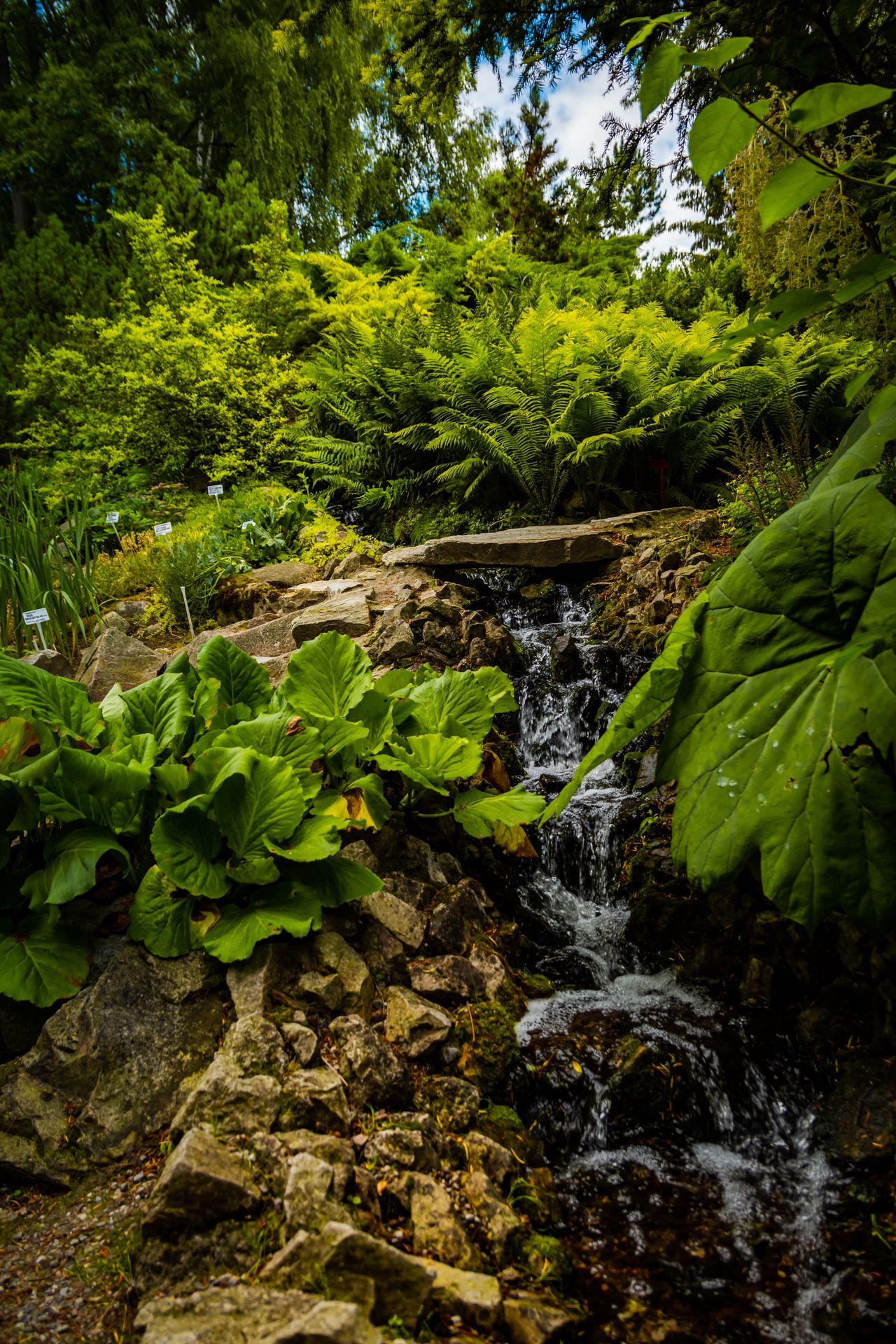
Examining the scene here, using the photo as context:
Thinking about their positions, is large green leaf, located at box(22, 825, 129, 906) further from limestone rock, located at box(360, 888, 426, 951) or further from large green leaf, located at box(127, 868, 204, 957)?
limestone rock, located at box(360, 888, 426, 951)

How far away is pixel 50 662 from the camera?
443cm

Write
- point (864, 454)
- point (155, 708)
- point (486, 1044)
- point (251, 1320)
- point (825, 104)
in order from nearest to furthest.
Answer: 1. point (825, 104)
2. point (251, 1320)
3. point (864, 454)
4. point (486, 1044)
5. point (155, 708)

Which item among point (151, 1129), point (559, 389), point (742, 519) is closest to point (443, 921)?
point (151, 1129)

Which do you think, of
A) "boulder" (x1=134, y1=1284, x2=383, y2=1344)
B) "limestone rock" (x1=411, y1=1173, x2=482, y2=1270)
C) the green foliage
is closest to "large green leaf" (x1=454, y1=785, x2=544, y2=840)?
the green foliage

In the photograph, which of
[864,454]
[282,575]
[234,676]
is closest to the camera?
[864,454]

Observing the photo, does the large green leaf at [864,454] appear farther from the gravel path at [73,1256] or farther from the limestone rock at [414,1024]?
the gravel path at [73,1256]

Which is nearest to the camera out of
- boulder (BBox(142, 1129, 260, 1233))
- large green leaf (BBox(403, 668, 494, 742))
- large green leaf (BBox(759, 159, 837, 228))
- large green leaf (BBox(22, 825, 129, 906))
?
large green leaf (BBox(759, 159, 837, 228))

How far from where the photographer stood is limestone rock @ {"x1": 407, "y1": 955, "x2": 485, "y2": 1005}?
204 centimetres

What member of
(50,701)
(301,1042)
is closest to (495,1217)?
(301,1042)

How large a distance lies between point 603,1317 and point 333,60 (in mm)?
16754

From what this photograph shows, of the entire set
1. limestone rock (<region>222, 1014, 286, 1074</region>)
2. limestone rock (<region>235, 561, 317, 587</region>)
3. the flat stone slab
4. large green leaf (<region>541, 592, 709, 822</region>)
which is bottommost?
limestone rock (<region>222, 1014, 286, 1074</region>)

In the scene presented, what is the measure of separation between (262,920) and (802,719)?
4.48 feet

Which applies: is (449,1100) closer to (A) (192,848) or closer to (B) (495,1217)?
(B) (495,1217)

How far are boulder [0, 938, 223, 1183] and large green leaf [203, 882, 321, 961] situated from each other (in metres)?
0.14
